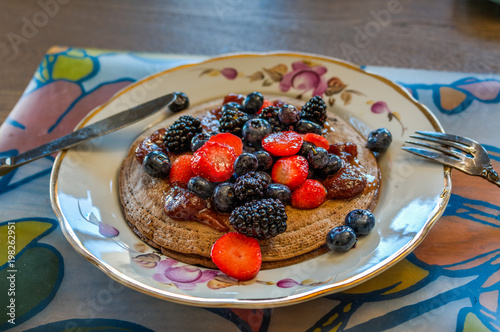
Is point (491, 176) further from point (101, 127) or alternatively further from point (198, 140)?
point (101, 127)

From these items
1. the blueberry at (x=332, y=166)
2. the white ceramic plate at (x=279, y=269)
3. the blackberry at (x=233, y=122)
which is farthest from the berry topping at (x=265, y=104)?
the blueberry at (x=332, y=166)

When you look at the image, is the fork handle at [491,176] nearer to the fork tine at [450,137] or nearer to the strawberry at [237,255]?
the fork tine at [450,137]

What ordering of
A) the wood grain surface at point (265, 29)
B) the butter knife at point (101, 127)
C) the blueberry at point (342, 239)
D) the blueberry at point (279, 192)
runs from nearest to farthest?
the blueberry at point (342, 239), the blueberry at point (279, 192), the butter knife at point (101, 127), the wood grain surface at point (265, 29)

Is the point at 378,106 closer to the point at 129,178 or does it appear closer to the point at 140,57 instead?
the point at 129,178

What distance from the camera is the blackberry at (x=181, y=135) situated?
1.96m

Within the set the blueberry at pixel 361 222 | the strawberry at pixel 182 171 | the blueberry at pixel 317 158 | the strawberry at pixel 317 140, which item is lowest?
the strawberry at pixel 182 171

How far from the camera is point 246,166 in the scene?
1.73m

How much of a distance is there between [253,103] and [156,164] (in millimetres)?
573

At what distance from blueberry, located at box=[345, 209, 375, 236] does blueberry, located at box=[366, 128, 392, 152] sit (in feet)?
1.52

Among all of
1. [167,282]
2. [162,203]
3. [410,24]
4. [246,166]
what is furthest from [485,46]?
[167,282]

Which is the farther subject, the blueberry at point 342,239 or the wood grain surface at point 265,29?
the wood grain surface at point 265,29

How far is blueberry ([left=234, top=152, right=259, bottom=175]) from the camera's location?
1.73m

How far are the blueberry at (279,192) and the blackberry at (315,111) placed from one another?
46cm

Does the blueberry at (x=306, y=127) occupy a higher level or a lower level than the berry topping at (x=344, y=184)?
higher
